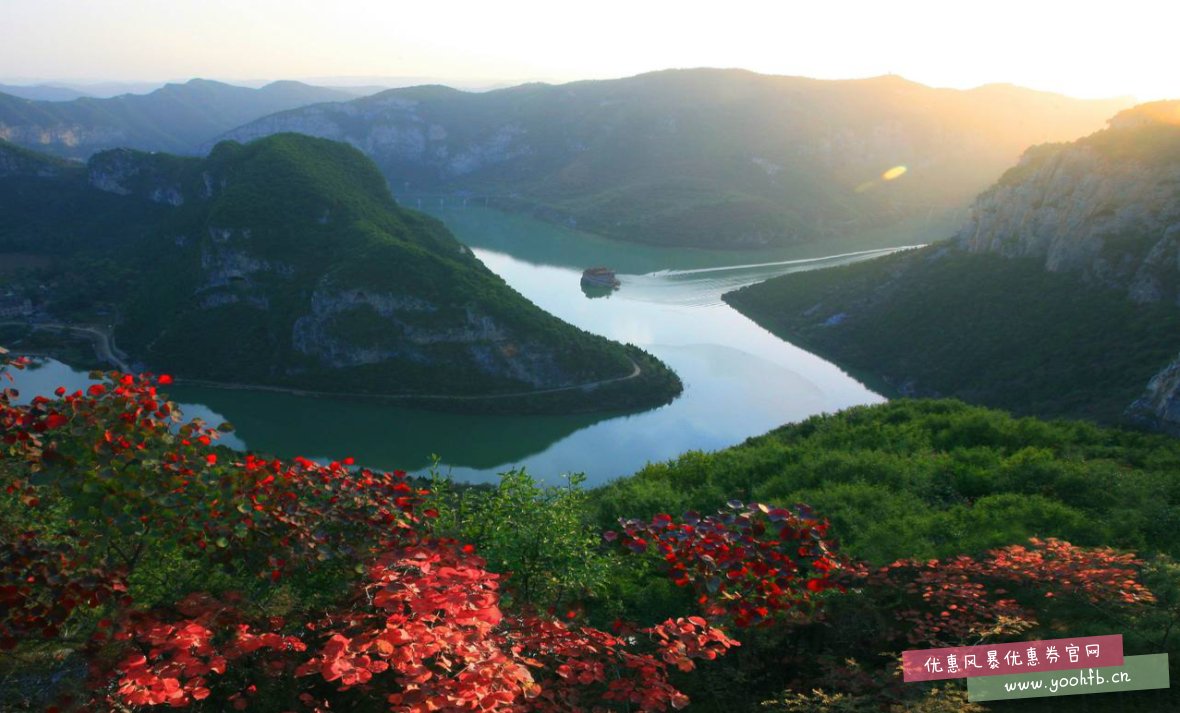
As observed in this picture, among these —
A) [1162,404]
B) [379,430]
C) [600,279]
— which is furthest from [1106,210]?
[379,430]

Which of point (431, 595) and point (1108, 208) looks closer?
point (431, 595)

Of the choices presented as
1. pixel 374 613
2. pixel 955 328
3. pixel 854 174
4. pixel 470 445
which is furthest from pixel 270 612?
pixel 854 174

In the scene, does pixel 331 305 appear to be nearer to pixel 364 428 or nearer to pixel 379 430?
pixel 364 428

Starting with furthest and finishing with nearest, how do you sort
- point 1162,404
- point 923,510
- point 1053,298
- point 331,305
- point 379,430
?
point 331,305, point 1053,298, point 379,430, point 1162,404, point 923,510

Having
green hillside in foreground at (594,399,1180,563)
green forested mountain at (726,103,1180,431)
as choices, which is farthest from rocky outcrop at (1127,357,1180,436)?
green hillside in foreground at (594,399,1180,563)

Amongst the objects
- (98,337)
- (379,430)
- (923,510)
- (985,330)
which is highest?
(923,510)

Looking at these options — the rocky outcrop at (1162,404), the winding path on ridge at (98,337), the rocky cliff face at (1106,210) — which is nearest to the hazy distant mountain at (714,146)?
the rocky cliff face at (1106,210)

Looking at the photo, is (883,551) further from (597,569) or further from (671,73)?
(671,73)
